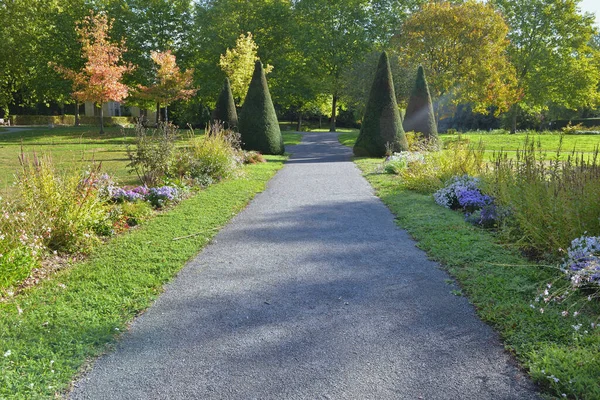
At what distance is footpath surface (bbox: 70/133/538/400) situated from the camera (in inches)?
95.9

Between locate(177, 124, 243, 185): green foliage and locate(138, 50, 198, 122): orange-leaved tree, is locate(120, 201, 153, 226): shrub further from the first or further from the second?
locate(138, 50, 198, 122): orange-leaved tree

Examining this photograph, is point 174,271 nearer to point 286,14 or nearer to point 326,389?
point 326,389

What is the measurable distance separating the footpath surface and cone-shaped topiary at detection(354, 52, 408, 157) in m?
11.2

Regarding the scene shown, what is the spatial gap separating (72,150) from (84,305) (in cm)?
852

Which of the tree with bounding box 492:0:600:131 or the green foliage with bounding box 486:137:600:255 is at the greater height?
the tree with bounding box 492:0:600:131

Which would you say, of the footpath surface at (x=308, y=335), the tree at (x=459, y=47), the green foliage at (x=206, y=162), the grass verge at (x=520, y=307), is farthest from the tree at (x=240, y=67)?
the footpath surface at (x=308, y=335)

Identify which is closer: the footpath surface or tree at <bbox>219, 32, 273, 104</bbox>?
the footpath surface

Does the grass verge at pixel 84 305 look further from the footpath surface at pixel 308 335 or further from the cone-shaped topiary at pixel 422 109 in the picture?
the cone-shaped topiary at pixel 422 109

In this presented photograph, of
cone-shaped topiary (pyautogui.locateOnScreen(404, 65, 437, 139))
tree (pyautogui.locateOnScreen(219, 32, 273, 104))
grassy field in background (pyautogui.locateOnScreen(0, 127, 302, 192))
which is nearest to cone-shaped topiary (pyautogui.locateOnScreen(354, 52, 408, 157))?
cone-shaped topiary (pyautogui.locateOnScreen(404, 65, 437, 139))

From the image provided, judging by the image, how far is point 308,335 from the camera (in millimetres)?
3023

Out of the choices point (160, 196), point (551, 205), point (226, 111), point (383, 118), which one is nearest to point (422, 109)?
point (383, 118)

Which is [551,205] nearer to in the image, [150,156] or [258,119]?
[150,156]

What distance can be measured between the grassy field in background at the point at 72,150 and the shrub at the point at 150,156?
387mm

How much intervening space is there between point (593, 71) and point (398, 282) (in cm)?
3744
